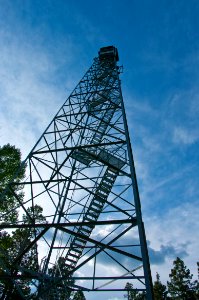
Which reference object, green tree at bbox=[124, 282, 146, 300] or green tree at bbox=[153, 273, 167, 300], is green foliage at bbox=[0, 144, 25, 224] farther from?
green tree at bbox=[153, 273, 167, 300]

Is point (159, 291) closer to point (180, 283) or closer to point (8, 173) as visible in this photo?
point (180, 283)

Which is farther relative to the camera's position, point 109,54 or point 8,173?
point 109,54

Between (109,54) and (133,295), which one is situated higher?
(109,54)

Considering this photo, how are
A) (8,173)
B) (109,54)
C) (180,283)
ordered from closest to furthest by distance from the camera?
(8,173)
(109,54)
(180,283)

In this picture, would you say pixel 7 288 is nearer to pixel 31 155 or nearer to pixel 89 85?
pixel 31 155

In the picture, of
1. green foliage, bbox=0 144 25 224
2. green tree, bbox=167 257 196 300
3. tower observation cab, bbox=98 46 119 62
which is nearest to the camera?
green foliage, bbox=0 144 25 224

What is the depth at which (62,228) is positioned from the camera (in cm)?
591

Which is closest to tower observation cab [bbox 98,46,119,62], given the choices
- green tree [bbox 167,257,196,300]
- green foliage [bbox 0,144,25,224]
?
green foliage [bbox 0,144,25,224]

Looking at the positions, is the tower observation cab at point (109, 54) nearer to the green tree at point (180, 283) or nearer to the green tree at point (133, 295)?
the green tree at point (133, 295)

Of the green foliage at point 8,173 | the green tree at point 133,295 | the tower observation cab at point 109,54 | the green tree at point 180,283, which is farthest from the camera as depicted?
the green tree at point 180,283

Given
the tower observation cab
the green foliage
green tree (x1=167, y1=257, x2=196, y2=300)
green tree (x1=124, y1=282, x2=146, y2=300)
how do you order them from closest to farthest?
1. green tree (x1=124, y1=282, x2=146, y2=300)
2. the green foliage
3. the tower observation cab
4. green tree (x1=167, y1=257, x2=196, y2=300)

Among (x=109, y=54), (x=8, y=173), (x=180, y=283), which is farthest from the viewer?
(x=180, y=283)

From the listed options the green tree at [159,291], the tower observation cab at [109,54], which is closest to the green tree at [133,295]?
the green tree at [159,291]

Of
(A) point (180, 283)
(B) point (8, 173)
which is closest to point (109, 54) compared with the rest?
(B) point (8, 173)
